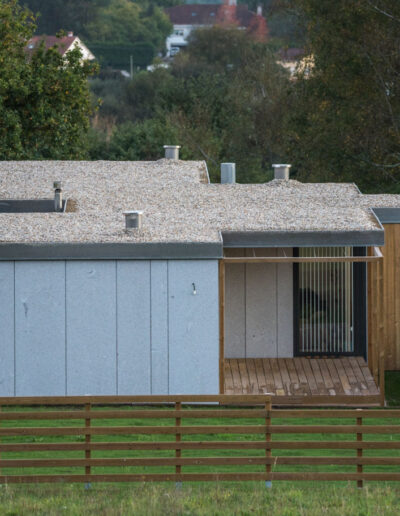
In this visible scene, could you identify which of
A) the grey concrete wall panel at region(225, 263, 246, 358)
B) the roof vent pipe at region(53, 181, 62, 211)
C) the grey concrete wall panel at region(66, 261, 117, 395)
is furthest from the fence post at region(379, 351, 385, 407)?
the roof vent pipe at region(53, 181, 62, 211)

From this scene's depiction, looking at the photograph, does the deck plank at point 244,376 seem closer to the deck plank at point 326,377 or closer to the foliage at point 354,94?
the deck plank at point 326,377

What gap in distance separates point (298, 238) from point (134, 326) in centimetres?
274

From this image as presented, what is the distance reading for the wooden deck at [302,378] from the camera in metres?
14.6

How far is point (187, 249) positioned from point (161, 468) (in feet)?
12.5

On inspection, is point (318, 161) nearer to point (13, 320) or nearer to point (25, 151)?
point (25, 151)

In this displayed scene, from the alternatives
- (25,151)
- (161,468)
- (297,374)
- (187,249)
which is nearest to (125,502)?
(161,468)

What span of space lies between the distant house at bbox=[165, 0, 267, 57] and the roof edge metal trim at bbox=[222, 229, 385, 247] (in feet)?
303

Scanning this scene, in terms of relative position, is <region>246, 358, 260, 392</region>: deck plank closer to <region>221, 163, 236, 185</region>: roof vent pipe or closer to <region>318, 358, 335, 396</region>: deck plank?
<region>318, 358, 335, 396</region>: deck plank

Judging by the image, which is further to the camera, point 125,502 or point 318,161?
point 318,161

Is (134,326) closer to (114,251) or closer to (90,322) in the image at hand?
(90,322)

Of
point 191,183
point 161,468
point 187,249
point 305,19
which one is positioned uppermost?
point 305,19

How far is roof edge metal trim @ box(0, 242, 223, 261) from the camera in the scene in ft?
46.0

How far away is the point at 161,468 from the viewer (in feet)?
36.6

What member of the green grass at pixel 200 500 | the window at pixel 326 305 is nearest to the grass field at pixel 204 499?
the green grass at pixel 200 500
